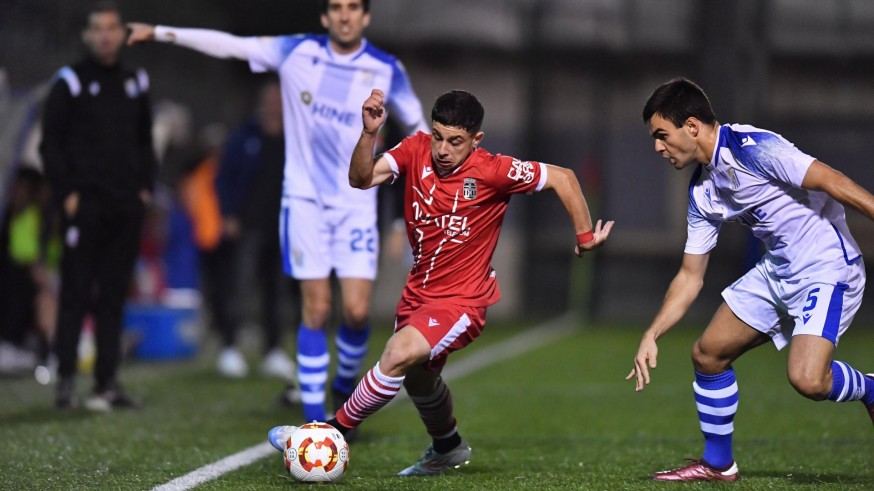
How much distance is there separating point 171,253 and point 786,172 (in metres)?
9.60

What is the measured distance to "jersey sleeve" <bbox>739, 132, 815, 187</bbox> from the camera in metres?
5.23

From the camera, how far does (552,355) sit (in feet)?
41.6

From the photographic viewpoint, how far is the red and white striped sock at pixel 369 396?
5.34 m

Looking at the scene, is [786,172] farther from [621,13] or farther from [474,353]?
[621,13]

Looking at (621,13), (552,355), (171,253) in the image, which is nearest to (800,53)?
(621,13)

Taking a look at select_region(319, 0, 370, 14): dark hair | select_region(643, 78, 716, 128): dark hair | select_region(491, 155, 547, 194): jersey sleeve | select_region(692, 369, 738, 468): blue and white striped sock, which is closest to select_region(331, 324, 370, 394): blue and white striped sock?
select_region(319, 0, 370, 14): dark hair

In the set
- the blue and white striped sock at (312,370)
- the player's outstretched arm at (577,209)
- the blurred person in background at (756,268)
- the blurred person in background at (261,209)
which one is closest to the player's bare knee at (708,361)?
the blurred person in background at (756,268)

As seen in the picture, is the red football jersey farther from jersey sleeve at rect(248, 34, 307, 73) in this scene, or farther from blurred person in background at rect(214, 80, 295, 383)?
blurred person in background at rect(214, 80, 295, 383)

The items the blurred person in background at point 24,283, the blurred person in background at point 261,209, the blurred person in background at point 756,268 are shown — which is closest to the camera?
the blurred person in background at point 756,268

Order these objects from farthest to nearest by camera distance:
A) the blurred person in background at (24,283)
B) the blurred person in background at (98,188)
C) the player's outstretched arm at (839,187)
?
the blurred person in background at (24,283)
the blurred person in background at (98,188)
the player's outstretched arm at (839,187)

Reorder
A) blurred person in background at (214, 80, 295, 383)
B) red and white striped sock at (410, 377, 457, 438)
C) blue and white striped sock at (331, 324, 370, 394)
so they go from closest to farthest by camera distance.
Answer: red and white striped sock at (410, 377, 457, 438), blue and white striped sock at (331, 324, 370, 394), blurred person in background at (214, 80, 295, 383)

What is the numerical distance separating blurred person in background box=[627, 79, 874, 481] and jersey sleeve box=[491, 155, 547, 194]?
0.53 m

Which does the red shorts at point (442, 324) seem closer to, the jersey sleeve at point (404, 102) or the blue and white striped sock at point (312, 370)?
the blue and white striped sock at point (312, 370)

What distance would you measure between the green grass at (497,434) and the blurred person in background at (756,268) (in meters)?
0.41
